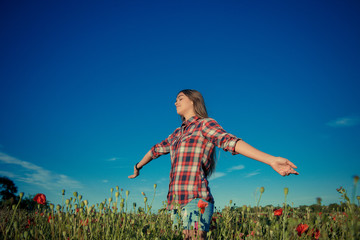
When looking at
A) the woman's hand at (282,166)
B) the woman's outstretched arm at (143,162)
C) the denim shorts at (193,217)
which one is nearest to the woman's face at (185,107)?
the woman's outstretched arm at (143,162)

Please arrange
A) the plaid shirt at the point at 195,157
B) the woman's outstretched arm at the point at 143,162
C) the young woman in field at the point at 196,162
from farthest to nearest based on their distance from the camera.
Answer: the woman's outstretched arm at the point at 143,162 → the plaid shirt at the point at 195,157 → the young woman in field at the point at 196,162

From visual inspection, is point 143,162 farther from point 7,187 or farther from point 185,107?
point 7,187

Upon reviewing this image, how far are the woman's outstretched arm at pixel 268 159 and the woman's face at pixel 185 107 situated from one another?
1084 mm

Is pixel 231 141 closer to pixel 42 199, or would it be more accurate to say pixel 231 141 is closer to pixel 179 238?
pixel 179 238

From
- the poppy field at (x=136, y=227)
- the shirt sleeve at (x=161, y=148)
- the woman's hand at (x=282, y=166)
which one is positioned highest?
the shirt sleeve at (x=161, y=148)

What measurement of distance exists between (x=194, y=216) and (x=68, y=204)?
1.52 meters

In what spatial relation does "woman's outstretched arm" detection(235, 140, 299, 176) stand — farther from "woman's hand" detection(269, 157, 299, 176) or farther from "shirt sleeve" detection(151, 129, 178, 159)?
"shirt sleeve" detection(151, 129, 178, 159)

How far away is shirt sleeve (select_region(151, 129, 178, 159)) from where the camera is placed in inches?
160

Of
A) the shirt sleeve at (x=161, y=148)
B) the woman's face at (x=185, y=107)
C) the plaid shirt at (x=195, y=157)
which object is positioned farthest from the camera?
the shirt sleeve at (x=161, y=148)

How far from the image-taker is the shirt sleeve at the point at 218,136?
287 cm

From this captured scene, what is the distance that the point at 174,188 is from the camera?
313 centimetres

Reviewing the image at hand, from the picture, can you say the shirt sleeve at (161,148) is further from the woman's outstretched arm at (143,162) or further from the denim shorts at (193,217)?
the denim shorts at (193,217)

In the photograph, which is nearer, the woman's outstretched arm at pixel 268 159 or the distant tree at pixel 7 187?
the woman's outstretched arm at pixel 268 159

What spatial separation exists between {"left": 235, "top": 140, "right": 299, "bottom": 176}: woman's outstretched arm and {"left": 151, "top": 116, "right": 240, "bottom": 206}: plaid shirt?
0.09m
